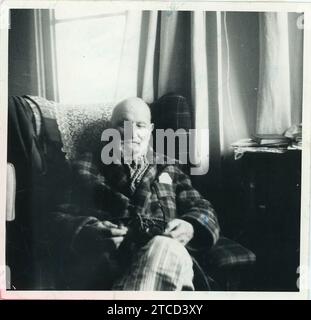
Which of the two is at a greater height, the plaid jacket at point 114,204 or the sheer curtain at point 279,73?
the sheer curtain at point 279,73

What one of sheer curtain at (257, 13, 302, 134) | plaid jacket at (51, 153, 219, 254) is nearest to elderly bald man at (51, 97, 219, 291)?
plaid jacket at (51, 153, 219, 254)

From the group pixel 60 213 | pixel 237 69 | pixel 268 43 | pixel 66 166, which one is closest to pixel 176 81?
pixel 237 69

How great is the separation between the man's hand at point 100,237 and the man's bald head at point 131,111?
0.30 meters

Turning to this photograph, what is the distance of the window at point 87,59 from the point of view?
1.36 meters

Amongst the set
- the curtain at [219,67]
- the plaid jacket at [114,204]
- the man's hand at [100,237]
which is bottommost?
the man's hand at [100,237]

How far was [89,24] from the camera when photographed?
136 centimetres

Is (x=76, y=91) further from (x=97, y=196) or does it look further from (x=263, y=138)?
(x=263, y=138)

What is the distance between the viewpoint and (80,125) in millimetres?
1358

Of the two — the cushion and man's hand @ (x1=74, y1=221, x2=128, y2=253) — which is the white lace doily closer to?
the cushion

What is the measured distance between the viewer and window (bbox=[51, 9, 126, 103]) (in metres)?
1.36

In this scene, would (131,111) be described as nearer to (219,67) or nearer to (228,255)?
(219,67)

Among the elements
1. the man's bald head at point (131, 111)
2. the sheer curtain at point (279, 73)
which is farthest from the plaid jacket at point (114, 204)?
the sheer curtain at point (279, 73)

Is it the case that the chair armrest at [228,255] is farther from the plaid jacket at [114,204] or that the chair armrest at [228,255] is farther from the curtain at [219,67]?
the curtain at [219,67]

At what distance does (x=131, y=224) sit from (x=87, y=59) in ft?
1.66
